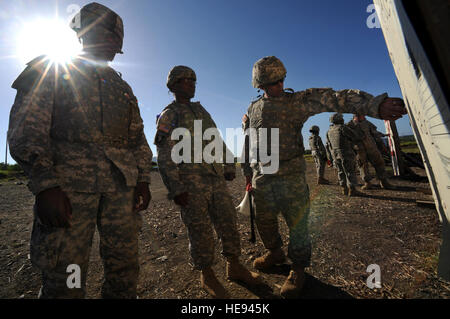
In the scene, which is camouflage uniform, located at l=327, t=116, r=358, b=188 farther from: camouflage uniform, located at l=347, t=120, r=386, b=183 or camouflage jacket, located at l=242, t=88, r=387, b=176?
camouflage jacket, located at l=242, t=88, r=387, b=176

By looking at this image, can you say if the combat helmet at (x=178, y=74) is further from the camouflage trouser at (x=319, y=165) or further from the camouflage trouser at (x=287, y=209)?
the camouflage trouser at (x=319, y=165)

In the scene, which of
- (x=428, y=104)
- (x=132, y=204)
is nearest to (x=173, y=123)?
(x=132, y=204)

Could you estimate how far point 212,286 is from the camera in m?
2.14

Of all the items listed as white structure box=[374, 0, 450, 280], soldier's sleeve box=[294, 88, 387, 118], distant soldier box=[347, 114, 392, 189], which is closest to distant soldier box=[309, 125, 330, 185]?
distant soldier box=[347, 114, 392, 189]

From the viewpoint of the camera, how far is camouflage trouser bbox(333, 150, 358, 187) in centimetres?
598

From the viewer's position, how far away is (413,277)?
2170 millimetres

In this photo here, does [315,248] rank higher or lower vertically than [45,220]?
lower

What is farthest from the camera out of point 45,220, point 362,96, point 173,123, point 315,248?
point 315,248

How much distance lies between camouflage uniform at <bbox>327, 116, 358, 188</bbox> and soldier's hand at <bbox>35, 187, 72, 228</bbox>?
6753mm

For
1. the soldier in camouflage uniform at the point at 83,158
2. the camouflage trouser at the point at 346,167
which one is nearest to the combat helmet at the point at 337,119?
the camouflage trouser at the point at 346,167

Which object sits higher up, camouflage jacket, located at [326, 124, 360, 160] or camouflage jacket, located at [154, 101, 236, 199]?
A: camouflage jacket, located at [326, 124, 360, 160]
